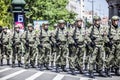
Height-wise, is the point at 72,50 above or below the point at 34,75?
above

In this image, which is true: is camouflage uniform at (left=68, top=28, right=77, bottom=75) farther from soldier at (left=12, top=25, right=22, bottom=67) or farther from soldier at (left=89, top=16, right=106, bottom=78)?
soldier at (left=12, top=25, right=22, bottom=67)

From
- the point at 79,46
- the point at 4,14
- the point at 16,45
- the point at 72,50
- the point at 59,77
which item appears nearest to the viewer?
the point at 59,77

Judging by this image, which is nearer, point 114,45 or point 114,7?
point 114,45

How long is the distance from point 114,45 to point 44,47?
320 cm

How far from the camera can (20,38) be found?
21.7 meters

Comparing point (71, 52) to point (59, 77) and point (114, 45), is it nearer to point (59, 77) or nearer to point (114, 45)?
point (114, 45)

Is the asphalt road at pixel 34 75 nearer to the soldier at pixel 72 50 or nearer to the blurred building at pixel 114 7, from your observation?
the soldier at pixel 72 50

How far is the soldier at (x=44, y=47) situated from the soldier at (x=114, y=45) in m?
2.99

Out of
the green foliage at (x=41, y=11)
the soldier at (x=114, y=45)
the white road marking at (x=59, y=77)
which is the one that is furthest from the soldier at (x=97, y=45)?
the green foliage at (x=41, y=11)

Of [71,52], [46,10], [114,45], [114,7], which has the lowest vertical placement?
[71,52]

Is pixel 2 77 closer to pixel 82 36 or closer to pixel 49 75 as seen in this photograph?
pixel 49 75

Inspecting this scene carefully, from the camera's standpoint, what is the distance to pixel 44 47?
20406 mm

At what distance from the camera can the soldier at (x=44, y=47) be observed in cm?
2039

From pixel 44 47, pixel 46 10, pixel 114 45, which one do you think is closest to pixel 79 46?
pixel 114 45
